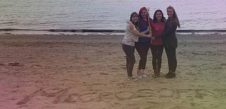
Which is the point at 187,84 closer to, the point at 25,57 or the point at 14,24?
the point at 25,57

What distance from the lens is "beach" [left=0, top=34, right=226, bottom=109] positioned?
10523 millimetres

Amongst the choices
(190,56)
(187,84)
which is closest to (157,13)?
(187,84)

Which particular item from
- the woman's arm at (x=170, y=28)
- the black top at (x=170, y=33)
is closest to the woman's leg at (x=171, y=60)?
the black top at (x=170, y=33)

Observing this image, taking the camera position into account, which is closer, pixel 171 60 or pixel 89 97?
pixel 89 97

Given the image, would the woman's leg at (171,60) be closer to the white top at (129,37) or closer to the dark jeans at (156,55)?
the dark jeans at (156,55)

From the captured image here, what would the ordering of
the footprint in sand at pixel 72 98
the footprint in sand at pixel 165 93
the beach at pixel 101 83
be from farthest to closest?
1. the footprint in sand at pixel 165 93
2. the footprint in sand at pixel 72 98
3. the beach at pixel 101 83

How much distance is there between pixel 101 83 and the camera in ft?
40.9

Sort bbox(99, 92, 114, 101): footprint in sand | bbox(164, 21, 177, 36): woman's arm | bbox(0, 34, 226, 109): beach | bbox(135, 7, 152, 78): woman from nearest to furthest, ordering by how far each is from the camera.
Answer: bbox(0, 34, 226, 109): beach → bbox(99, 92, 114, 101): footprint in sand → bbox(135, 7, 152, 78): woman → bbox(164, 21, 177, 36): woman's arm

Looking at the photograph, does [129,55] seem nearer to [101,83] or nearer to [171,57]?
[101,83]

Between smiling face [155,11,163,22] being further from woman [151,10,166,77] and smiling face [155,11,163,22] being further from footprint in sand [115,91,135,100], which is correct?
footprint in sand [115,91,135,100]

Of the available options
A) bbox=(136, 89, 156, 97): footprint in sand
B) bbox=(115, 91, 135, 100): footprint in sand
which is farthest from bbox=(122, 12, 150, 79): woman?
bbox=(115, 91, 135, 100): footprint in sand

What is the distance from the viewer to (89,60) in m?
16.6

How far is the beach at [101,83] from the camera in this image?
1052 cm

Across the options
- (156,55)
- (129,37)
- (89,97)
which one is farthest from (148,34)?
(89,97)
